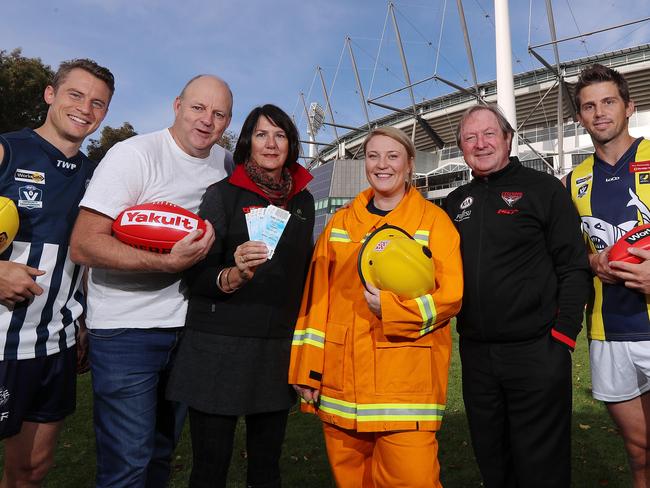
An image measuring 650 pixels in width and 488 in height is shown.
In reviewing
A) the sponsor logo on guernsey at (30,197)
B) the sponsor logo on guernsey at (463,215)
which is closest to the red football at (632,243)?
the sponsor logo on guernsey at (463,215)

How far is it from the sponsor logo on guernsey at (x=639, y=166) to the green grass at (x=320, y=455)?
300 centimetres

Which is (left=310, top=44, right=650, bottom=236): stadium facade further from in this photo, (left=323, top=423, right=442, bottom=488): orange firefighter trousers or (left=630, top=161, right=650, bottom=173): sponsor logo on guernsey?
(left=323, top=423, right=442, bottom=488): orange firefighter trousers

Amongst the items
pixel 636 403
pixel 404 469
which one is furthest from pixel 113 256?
pixel 636 403

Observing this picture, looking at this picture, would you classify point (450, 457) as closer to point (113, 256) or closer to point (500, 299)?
point (500, 299)

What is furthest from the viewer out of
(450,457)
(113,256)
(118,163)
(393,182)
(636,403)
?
(450,457)

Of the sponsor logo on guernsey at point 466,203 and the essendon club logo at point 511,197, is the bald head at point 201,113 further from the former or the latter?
the essendon club logo at point 511,197

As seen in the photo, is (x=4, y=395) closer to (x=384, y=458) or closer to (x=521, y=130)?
(x=384, y=458)

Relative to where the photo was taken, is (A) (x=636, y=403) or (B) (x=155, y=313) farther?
→ (A) (x=636, y=403)

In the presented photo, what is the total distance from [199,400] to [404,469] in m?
1.19

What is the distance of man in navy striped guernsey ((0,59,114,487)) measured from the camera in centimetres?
271

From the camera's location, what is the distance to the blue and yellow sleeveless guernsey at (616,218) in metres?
2.99

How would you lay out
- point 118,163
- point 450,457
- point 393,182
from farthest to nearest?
1. point 450,457
2. point 393,182
3. point 118,163

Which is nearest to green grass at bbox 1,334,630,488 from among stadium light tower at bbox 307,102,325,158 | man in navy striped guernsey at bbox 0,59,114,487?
man in navy striped guernsey at bbox 0,59,114,487

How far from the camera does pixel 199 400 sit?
8.48 ft
